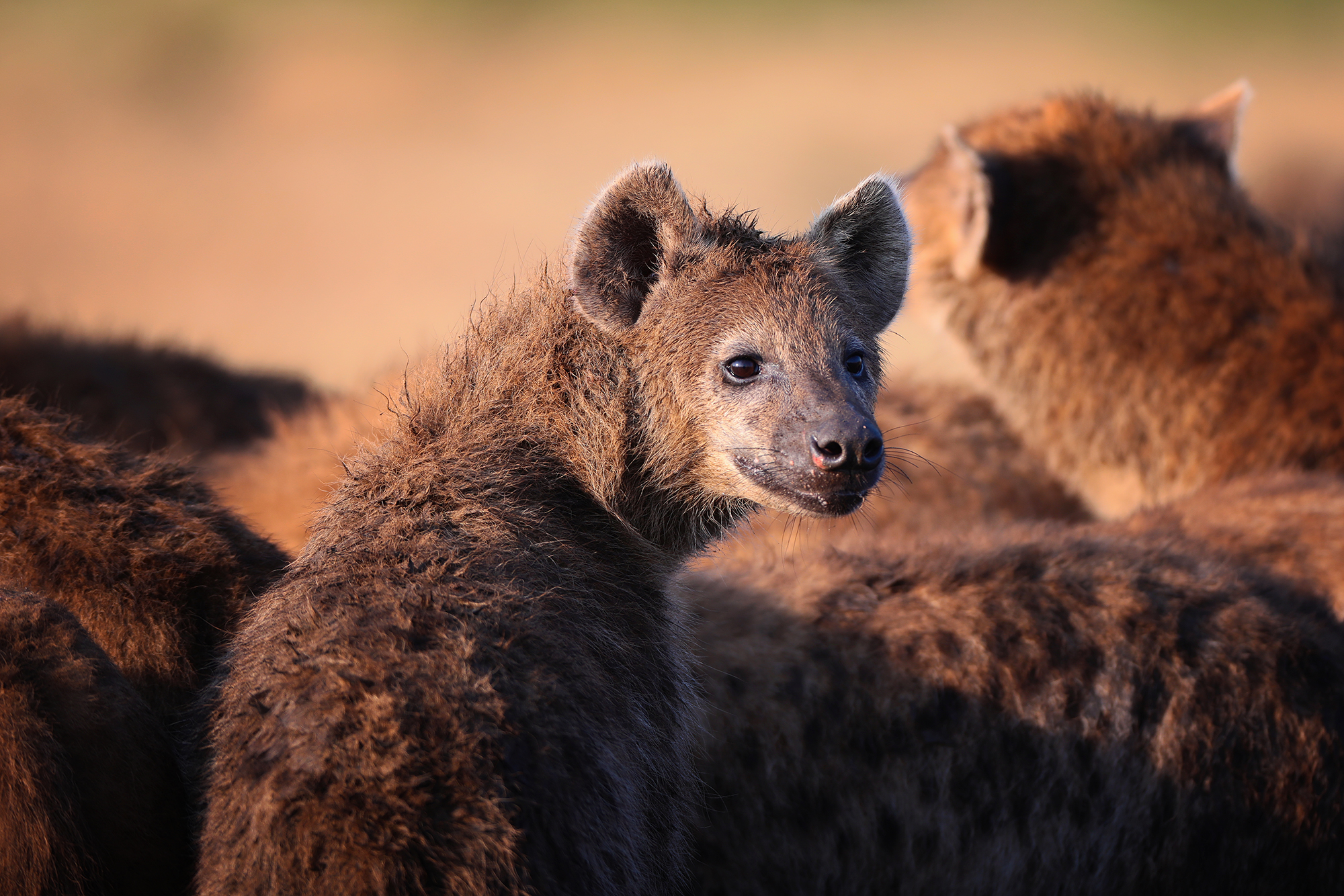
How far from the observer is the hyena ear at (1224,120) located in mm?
6074

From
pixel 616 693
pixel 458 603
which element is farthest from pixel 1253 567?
pixel 458 603

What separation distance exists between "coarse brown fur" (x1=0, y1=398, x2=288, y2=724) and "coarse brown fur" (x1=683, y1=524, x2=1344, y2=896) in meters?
1.24

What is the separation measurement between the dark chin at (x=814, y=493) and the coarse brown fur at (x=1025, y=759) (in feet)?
1.76

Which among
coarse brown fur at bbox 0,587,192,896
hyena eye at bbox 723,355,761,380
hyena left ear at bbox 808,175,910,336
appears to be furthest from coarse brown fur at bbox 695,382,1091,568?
coarse brown fur at bbox 0,587,192,896

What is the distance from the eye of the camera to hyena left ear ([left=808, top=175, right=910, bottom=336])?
354 centimetres

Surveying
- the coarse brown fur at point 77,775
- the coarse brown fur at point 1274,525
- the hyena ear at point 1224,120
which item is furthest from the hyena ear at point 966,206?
the coarse brown fur at point 77,775

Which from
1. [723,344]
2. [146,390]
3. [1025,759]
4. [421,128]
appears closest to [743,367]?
[723,344]

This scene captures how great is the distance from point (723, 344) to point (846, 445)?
424mm

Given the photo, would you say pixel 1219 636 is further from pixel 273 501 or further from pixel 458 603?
pixel 273 501

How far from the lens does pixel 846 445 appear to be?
2951 mm

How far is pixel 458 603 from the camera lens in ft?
8.29

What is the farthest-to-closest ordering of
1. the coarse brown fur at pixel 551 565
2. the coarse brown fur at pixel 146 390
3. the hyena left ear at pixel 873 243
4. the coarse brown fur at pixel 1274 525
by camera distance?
the coarse brown fur at pixel 146 390, the coarse brown fur at pixel 1274 525, the hyena left ear at pixel 873 243, the coarse brown fur at pixel 551 565

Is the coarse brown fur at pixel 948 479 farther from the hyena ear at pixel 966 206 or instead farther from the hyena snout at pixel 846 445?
the hyena snout at pixel 846 445

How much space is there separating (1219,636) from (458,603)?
2128 millimetres
